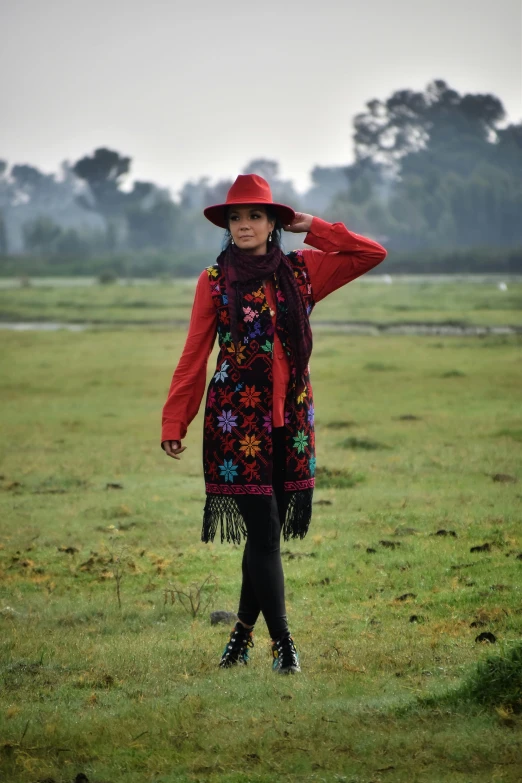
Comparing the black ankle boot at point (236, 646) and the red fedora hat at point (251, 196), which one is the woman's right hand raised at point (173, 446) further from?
the red fedora hat at point (251, 196)

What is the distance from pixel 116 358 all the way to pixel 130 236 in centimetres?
8783

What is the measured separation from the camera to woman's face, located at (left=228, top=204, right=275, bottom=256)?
16.7 ft

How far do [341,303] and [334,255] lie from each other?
39.2 metres

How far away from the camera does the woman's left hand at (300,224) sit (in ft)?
17.3

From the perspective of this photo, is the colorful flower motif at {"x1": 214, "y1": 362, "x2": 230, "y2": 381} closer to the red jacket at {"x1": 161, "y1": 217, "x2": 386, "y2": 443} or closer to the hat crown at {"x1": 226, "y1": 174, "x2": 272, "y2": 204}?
the red jacket at {"x1": 161, "y1": 217, "x2": 386, "y2": 443}

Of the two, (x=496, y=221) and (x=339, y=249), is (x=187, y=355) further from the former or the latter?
(x=496, y=221)

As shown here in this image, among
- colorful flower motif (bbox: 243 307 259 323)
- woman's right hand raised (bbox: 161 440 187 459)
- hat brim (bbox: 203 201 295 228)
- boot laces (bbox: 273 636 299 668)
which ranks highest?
hat brim (bbox: 203 201 295 228)

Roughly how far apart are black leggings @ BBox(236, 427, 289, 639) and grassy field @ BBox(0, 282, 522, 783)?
0.29m

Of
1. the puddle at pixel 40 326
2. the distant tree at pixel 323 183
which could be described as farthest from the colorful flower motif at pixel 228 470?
the distant tree at pixel 323 183

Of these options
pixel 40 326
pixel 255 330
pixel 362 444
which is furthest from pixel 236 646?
pixel 40 326

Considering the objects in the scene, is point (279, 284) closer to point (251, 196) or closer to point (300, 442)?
point (251, 196)

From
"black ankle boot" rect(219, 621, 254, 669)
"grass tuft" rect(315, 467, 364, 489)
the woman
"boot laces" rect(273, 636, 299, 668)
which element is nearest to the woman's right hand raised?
the woman

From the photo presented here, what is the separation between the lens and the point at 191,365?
202 inches

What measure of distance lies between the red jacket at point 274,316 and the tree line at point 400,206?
6907 centimetres
